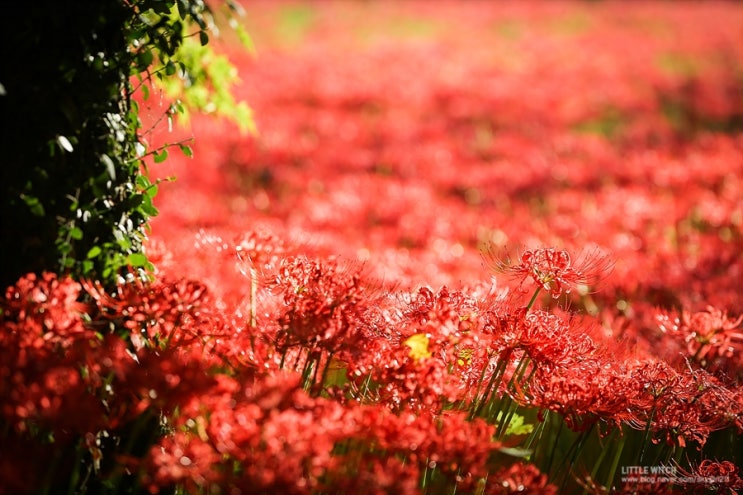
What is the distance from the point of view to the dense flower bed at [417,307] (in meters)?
1.78

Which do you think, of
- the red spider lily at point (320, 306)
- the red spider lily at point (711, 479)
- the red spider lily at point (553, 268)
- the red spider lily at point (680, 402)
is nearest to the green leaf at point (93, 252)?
the red spider lily at point (320, 306)

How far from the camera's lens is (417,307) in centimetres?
236

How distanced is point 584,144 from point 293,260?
9.22 meters

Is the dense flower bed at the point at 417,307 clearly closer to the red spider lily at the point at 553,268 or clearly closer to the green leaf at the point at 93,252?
the red spider lily at the point at 553,268

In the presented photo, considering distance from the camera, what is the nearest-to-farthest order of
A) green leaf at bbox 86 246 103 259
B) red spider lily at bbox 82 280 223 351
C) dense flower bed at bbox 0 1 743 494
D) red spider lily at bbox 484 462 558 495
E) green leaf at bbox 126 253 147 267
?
dense flower bed at bbox 0 1 743 494, red spider lily at bbox 484 462 558 495, red spider lily at bbox 82 280 223 351, green leaf at bbox 86 246 103 259, green leaf at bbox 126 253 147 267

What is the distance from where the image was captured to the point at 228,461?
1.80 metres

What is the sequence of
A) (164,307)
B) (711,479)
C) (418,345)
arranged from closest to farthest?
(164,307) < (418,345) < (711,479)

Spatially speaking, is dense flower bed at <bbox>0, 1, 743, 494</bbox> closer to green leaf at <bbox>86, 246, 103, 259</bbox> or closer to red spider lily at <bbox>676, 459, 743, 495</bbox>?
red spider lily at <bbox>676, 459, 743, 495</bbox>

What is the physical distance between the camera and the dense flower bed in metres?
1.78

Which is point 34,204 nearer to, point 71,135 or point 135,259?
point 71,135

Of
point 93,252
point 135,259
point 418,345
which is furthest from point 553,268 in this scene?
point 93,252

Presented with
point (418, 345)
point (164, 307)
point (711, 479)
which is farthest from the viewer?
point (711, 479)

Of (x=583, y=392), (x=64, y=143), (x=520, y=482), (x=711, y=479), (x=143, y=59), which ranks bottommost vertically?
(x=520, y=482)

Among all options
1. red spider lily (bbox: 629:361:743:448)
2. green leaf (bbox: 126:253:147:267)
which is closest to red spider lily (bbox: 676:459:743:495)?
red spider lily (bbox: 629:361:743:448)
